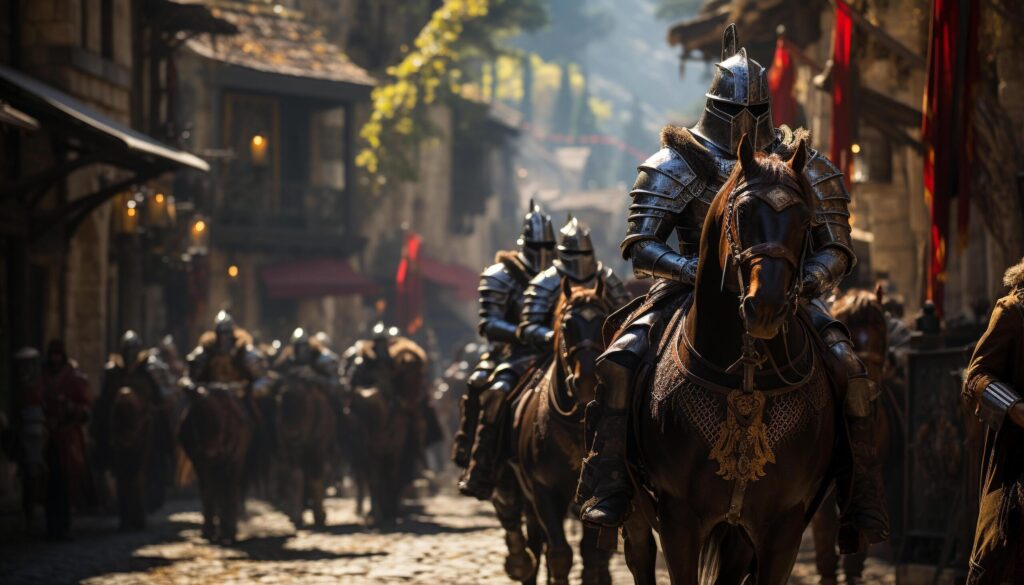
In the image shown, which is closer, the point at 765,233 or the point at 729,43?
the point at 765,233

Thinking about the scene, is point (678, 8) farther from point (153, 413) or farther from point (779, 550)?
point (779, 550)

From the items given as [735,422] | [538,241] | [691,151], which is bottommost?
[735,422]

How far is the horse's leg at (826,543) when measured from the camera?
1297 centimetres

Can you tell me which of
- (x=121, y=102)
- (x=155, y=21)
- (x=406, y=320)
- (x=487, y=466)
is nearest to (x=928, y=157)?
(x=487, y=466)

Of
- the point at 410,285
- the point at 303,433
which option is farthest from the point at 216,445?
the point at 410,285

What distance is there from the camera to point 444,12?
50.2 m

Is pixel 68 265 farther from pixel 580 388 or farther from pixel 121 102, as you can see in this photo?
pixel 580 388

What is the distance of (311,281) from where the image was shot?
44.8 m

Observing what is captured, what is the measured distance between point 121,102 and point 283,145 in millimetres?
18906

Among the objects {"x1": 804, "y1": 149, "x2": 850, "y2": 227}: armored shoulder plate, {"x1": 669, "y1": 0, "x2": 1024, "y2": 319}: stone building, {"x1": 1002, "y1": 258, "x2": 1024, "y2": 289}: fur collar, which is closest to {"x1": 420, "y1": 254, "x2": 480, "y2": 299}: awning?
{"x1": 669, "y1": 0, "x2": 1024, "y2": 319}: stone building

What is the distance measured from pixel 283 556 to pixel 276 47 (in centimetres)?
2668

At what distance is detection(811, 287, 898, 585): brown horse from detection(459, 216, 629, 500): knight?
4.98 feet

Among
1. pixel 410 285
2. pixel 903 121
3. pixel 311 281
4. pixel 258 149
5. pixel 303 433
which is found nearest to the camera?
pixel 903 121

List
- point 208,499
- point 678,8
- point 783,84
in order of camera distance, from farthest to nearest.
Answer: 1. point 678,8
2. point 783,84
3. point 208,499
